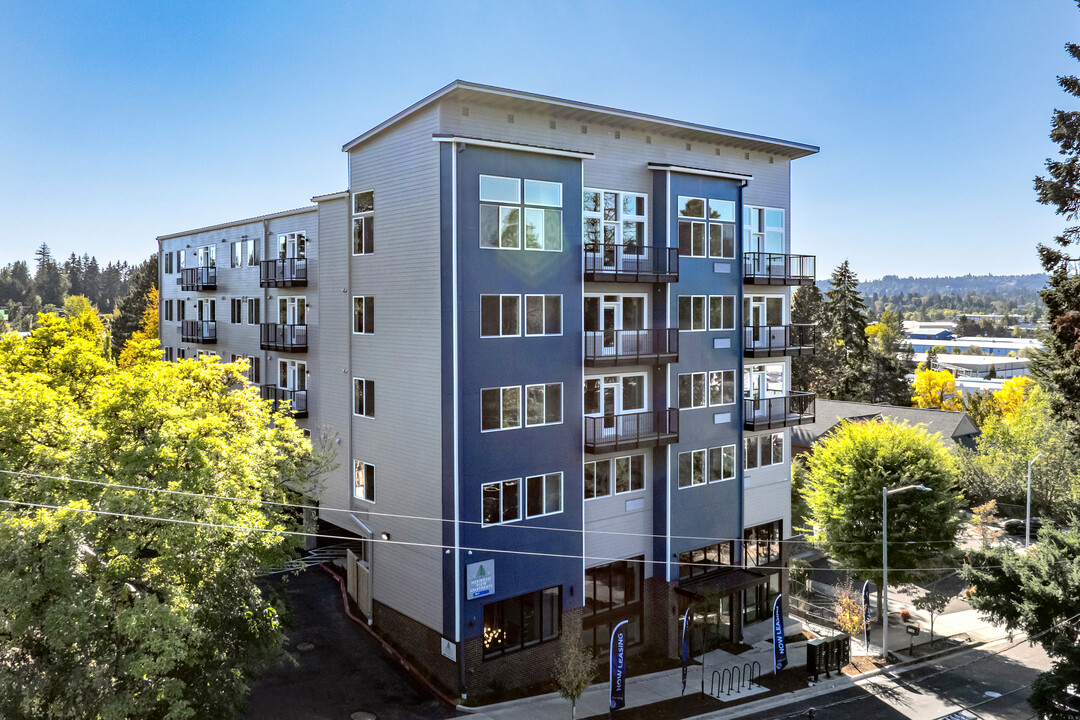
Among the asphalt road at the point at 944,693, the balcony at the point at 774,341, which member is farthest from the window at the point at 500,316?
the asphalt road at the point at 944,693

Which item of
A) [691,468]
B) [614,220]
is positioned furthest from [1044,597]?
[614,220]

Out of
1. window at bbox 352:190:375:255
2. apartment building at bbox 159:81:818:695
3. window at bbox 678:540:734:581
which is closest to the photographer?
apartment building at bbox 159:81:818:695

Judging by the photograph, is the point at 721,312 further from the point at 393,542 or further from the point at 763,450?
the point at 393,542

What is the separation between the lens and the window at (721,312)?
2841 centimetres

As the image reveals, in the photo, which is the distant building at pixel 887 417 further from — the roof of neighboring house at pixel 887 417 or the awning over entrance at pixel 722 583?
the awning over entrance at pixel 722 583

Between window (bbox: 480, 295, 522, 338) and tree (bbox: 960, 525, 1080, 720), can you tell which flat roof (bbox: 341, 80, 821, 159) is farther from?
tree (bbox: 960, 525, 1080, 720)

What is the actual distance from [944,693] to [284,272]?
29865mm

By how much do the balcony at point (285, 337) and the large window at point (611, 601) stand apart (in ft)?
51.5

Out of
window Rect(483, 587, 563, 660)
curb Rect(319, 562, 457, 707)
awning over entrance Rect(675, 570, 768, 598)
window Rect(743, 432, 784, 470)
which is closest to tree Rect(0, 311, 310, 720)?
curb Rect(319, 562, 457, 707)

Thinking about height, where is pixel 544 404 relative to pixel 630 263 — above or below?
below

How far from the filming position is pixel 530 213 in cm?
2364

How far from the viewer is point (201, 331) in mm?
39438

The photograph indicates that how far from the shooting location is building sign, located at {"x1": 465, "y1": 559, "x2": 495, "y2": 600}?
22.3 meters

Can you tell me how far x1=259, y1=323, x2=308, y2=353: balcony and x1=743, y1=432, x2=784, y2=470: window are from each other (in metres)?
19.0
